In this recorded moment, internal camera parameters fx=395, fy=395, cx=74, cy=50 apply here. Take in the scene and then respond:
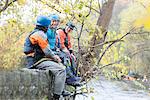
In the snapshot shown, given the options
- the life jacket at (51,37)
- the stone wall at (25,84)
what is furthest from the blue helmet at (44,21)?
the stone wall at (25,84)

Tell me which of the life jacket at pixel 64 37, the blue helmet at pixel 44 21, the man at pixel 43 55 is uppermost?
the blue helmet at pixel 44 21

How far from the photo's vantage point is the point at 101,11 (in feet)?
35.4

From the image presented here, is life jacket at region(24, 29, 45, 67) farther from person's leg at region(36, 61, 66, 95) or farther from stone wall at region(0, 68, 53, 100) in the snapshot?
stone wall at region(0, 68, 53, 100)

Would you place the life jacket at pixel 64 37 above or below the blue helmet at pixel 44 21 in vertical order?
below

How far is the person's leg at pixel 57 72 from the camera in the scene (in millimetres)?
5977

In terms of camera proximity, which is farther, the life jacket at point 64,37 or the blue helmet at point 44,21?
the life jacket at point 64,37

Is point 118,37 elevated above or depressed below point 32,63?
above

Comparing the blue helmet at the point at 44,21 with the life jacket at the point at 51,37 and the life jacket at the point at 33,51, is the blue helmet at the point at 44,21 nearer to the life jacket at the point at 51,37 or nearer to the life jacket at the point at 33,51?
the life jacket at the point at 33,51

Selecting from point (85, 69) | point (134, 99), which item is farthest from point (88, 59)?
point (134, 99)

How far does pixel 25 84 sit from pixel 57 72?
99cm

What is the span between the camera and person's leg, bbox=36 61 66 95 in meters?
5.98

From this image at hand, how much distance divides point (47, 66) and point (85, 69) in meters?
2.88

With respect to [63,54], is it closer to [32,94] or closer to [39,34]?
[39,34]

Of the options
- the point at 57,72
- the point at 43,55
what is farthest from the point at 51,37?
the point at 57,72
